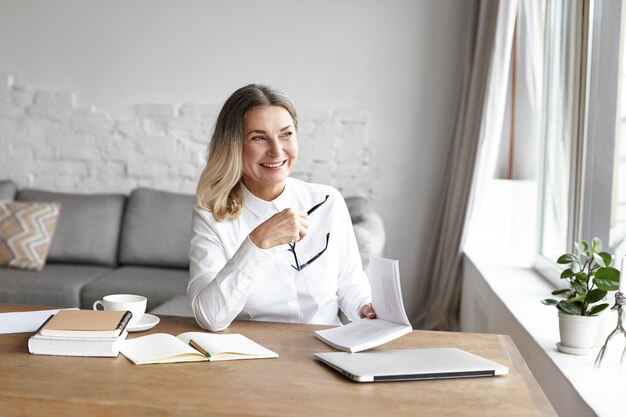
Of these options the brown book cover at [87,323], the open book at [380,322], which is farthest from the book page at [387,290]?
the brown book cover at [87,323]

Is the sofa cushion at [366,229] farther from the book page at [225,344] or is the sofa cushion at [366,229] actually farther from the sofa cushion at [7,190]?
the sofa cushion at [7,190]

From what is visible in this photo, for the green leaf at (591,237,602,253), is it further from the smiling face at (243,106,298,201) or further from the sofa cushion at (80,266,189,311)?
the sofa cushion at (80,266,189,311)

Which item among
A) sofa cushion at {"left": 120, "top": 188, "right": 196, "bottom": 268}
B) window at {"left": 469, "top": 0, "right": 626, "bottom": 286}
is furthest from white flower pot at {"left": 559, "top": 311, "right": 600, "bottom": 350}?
sofa cushion at {"left": 120, "top": 188, "right": 196, "bottom": 268}

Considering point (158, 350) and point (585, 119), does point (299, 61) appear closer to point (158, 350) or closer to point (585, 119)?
point (585, 119)

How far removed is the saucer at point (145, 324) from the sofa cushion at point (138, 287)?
6.21 ft

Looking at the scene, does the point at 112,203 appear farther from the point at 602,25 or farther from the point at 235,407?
the point at 235,407

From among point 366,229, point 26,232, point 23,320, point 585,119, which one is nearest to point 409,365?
→ point 23,320

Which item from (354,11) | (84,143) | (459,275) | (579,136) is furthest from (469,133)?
(84,143)

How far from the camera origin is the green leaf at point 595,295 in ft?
6.39

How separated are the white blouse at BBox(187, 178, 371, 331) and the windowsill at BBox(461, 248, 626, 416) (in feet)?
1.74

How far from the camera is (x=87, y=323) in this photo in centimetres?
178

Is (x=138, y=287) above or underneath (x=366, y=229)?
underneath

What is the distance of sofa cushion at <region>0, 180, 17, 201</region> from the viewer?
4.64 metres

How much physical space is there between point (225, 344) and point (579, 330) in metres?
0.93
